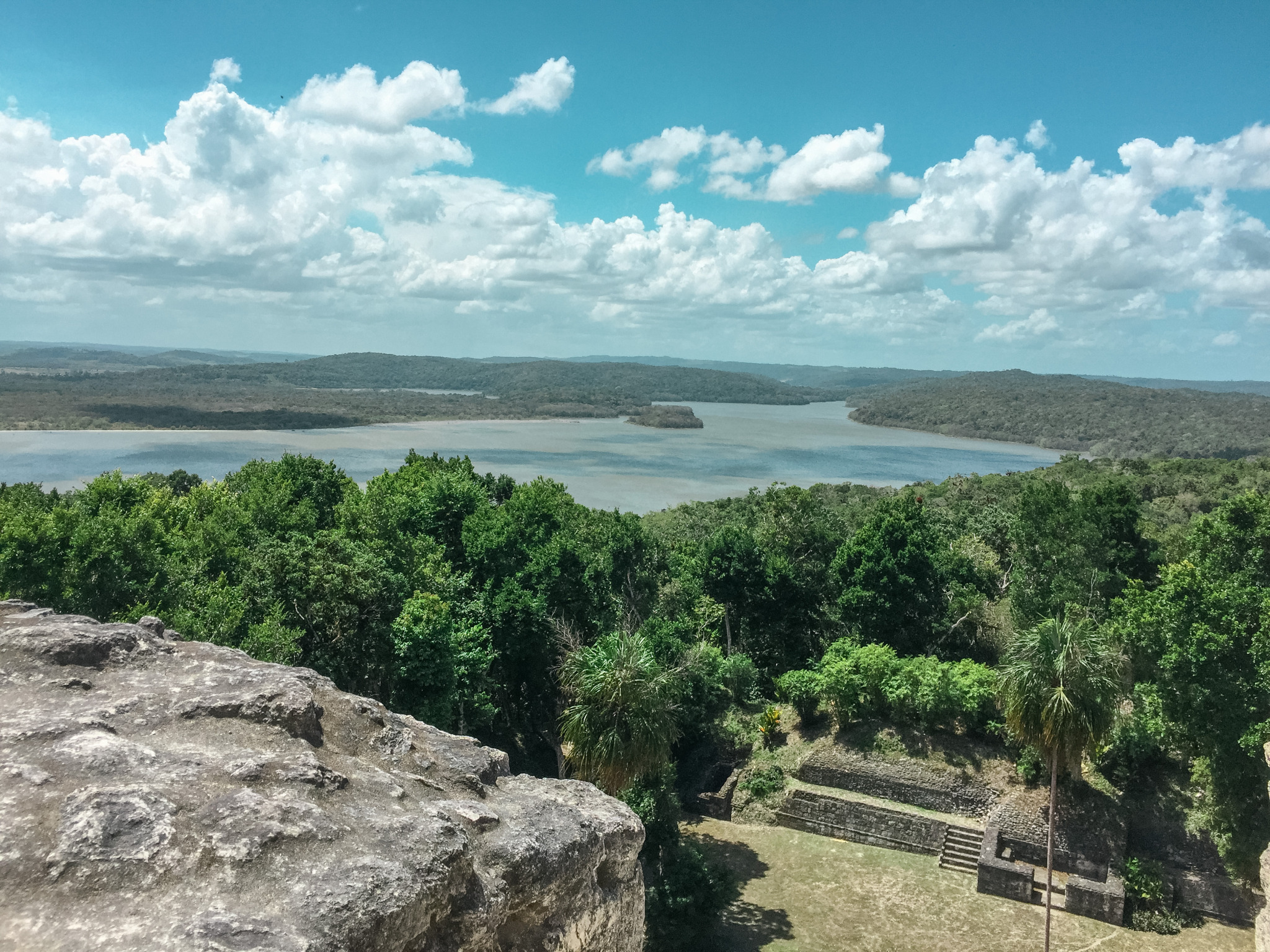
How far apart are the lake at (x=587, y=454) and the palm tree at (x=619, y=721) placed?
1711 inches

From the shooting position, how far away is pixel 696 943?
521 inches

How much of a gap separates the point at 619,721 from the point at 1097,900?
32.7ft

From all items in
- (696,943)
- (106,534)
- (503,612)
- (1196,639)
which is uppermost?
(106,534)

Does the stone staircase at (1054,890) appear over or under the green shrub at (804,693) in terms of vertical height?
under

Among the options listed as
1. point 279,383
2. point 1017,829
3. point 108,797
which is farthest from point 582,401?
point 108,797

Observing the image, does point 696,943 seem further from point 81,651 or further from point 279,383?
point 279,383

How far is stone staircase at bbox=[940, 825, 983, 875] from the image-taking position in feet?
53.3

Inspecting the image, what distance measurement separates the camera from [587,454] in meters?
98.4

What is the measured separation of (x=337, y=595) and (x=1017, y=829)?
584 inches

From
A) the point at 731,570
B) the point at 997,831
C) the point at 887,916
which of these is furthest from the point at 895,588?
the point at 887,916

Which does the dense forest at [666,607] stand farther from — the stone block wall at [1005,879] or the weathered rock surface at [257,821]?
the weathered rock surface at [257,821]

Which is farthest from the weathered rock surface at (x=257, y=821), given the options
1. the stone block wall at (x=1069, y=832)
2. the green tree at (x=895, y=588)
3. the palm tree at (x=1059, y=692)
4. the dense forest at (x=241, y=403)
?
the dense forest at (x=241, y=403)

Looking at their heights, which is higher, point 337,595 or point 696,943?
point 337,595

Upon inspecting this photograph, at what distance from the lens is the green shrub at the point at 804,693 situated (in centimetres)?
1994
